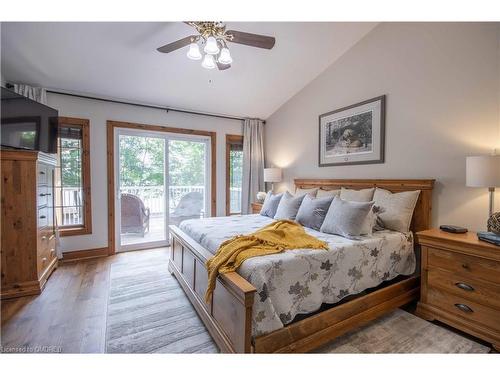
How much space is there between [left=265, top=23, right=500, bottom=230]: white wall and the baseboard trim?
3.75m

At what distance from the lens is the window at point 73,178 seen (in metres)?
3.41

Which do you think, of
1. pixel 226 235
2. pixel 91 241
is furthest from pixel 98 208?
pixel 226 235

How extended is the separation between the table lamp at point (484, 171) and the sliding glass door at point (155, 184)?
3639 mm

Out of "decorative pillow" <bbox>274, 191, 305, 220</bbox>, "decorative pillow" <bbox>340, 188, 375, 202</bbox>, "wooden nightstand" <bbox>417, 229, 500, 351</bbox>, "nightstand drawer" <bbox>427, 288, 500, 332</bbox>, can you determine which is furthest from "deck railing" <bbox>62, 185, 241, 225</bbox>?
"nightstand drawer" <bbox>427, 288, 500, 332</bbox>

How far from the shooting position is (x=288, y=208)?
2.89m

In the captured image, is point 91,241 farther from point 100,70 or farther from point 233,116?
point 233,116

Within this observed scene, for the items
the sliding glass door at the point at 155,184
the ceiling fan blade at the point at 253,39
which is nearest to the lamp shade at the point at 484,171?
the ceiling fan blade at the point at 253,39

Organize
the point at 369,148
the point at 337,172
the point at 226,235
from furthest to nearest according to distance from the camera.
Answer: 1. the point at 337,172
2. the point at 369,148
3. the point at 226,235

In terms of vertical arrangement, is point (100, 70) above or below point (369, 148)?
above

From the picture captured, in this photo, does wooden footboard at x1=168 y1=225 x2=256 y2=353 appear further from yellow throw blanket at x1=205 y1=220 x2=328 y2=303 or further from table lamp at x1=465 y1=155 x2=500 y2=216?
table lamp at x1=465 y1=155 x2=500 y2=216

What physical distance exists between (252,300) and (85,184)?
3.38 m

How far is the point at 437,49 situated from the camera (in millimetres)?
2312
